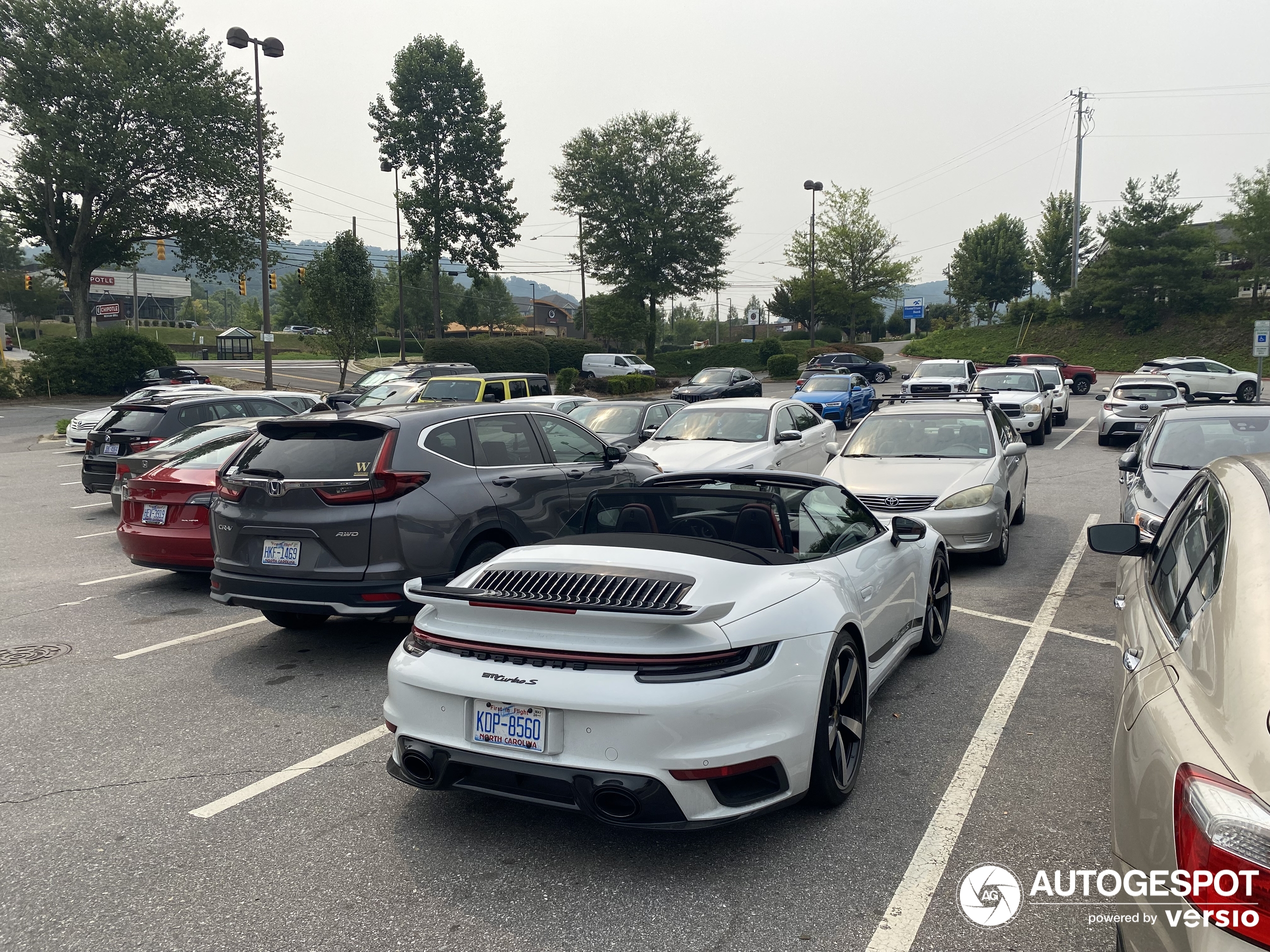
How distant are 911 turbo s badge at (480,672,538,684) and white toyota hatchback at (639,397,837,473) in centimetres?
740

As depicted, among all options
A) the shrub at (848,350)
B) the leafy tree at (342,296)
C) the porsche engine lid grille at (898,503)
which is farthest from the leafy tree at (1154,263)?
the porsche engine lid grille at (898,503)

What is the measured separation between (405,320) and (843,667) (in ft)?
347

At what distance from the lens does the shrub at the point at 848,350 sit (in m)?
61.4

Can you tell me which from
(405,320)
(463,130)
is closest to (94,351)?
(463,130)

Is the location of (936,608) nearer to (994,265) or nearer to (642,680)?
(642,680)

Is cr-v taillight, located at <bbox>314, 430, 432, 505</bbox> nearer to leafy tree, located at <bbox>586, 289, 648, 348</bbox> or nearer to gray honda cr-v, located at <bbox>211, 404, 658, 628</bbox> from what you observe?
gray honda cr-v, located at <bbox>211, 404, 658, 628</bbox>

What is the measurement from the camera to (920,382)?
2344 cm

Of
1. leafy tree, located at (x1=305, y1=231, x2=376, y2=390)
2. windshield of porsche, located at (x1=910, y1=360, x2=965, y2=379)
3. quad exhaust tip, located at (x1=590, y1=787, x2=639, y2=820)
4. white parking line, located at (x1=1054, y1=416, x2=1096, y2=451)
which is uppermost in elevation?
leafy tree, located at (x1=305, y1=231, x2=376, y2=390)

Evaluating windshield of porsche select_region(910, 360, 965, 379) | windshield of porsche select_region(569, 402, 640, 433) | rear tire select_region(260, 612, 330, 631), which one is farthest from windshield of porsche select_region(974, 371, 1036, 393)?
rear tire select_region(260, 612, 330, 631)

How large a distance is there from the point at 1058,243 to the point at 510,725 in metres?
74.5

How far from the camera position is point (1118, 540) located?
3910 millimetres

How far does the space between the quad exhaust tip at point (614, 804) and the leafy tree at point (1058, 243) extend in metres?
72.5

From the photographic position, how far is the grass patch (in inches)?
2024

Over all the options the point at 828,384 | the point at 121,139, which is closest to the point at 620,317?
the point at 121,139
